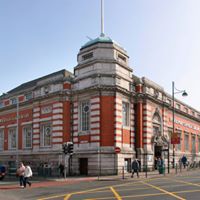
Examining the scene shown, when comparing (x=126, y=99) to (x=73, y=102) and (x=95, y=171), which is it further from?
(x=95, y=171)

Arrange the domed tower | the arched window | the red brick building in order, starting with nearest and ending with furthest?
the domed tower
the red brick building
the arched window

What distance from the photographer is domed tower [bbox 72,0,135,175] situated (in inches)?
1240

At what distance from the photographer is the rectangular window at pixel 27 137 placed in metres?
39.3

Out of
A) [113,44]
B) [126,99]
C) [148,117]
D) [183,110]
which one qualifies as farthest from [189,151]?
[113,44]

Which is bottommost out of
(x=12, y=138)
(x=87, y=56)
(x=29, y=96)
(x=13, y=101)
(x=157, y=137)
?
(x=12, y=138)

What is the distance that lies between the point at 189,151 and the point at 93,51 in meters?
26.0

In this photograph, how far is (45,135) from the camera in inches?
1454

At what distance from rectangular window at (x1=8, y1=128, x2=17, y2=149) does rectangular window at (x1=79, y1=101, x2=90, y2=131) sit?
11.9m

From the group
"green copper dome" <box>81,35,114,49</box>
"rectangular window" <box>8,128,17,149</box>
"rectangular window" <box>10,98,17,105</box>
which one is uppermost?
"green copper dome" <box>81,35,114,49</box>

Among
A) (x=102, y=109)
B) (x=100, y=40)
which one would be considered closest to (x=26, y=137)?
(x=102, y=109)

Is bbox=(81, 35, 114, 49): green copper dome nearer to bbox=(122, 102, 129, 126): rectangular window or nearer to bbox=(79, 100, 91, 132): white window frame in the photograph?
bbox=(79, 100, 91, 132): white window frame

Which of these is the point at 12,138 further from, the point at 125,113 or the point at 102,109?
the point at 125,113

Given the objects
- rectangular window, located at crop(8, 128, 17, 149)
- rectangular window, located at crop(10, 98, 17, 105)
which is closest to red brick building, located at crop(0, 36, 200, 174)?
rectangular window, located at crop(8, 128, 17, 149)

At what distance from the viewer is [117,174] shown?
101ft
